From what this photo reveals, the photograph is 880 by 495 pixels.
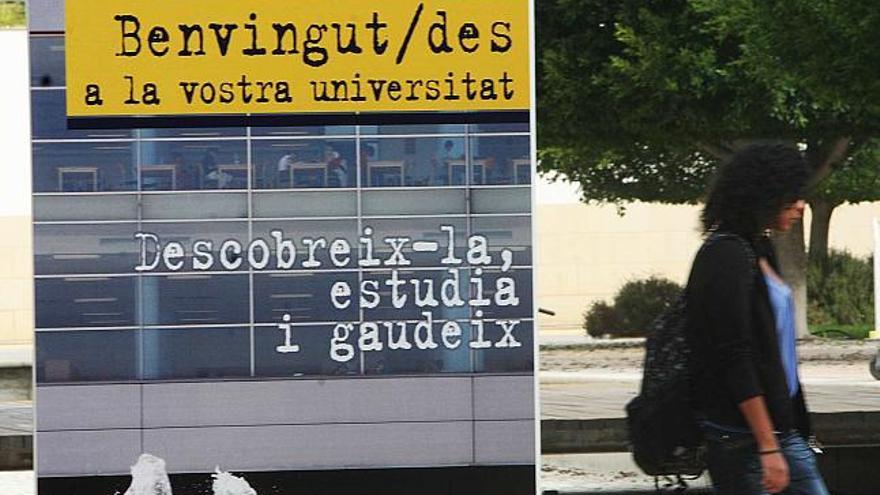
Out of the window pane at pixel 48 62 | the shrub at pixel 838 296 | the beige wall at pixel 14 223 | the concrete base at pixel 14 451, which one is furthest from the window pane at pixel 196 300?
the beige wall at pixel 14 223

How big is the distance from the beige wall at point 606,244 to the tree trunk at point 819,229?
6034mm

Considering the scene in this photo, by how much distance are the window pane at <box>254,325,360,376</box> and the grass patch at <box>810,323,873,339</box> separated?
25787 millimetres

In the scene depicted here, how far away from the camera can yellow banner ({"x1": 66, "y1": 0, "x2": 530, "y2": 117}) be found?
7777mm

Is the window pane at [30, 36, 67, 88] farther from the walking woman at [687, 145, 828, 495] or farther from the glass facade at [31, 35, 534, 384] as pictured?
the walking woman at [687, 145, 828, 495]

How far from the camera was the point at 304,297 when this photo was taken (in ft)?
25.8

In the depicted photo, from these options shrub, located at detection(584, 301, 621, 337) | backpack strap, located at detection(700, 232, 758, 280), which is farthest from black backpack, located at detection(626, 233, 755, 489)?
shrub, located at detection(584, 301, 621, 337)

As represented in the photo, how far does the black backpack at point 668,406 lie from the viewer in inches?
197

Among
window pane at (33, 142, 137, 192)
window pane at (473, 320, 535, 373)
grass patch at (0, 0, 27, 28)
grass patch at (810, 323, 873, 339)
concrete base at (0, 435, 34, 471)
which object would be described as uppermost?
grass patch at (0, 0, 27, 28)

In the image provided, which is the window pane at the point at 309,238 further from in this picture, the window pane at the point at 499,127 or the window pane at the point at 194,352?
the window pane at the point at 499,127

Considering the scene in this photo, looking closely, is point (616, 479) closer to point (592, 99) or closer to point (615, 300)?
point (592, 99)

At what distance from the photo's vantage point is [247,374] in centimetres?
784

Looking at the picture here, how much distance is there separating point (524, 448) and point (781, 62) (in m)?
9.19

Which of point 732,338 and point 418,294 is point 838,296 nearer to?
point 418,294

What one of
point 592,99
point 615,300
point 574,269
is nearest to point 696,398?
point 592,99
